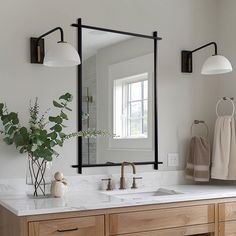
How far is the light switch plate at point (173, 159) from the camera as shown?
346cm

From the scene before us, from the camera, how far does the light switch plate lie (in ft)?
11.3

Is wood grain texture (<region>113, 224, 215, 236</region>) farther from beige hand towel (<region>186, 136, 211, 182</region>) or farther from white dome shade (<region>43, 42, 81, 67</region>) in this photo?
white dome shade (<region>43, 42, 81, 67</region>)

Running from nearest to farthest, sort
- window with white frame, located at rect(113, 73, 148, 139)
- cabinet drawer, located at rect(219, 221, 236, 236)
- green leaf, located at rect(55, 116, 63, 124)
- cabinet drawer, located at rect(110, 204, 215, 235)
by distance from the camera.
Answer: cabinet drawer, located at rect(110, 204, 215, 235)
green leaf, located at rect(55, 116, 63, 124)
cabinet drawer, located at rect(219, 221, 236, 236)
window with white frame, located at rect(113, 73, 148, 139)

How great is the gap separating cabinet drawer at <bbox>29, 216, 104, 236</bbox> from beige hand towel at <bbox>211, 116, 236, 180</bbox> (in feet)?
4.28

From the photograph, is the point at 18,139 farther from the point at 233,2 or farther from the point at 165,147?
the point at 233,2

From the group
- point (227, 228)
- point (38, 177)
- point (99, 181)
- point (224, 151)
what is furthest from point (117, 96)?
point (227, 228)

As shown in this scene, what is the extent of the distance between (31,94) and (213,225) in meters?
1.55

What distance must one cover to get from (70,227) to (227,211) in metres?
1.17

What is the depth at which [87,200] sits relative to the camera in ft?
8.55

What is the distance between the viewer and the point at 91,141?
312 centimetres

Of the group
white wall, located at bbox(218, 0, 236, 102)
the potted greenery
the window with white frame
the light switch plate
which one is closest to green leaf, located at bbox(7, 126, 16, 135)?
the potted greenery

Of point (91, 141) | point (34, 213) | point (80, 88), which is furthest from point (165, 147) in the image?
point (34, 213)

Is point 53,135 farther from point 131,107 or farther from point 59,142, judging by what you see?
point 131,107

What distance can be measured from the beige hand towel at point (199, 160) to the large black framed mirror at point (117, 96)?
11.6 inches
